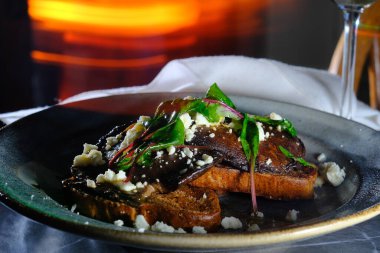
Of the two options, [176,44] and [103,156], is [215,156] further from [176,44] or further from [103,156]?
[176,44]

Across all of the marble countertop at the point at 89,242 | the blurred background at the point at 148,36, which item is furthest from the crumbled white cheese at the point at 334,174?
the blurred background at the point at 148,36

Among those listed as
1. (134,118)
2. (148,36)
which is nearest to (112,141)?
(134,118)

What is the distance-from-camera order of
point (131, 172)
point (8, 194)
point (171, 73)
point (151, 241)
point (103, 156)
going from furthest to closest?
point (171, 73), point (103, 156), point (131, 172), point (8, 194), point (151, 241)

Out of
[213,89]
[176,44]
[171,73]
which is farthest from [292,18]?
[213,89]

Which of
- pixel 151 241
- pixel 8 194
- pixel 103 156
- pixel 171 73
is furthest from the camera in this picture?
pixel 171 73

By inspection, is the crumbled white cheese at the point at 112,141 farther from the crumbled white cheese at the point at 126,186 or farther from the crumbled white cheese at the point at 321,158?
the crumbled white cheese at the point at 321,158

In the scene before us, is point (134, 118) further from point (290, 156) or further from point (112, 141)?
point (290, 156)
